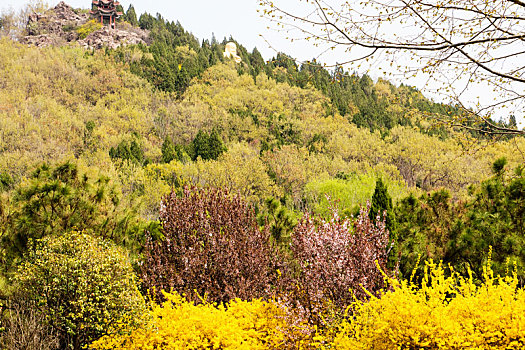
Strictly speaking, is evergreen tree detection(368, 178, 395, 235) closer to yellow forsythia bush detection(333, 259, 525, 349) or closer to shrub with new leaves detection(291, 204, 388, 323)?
shrub with new leaves detection(291, 204, 388, 323)

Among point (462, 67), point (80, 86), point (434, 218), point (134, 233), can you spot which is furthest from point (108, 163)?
point (462, 67)

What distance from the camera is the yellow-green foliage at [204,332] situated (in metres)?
4.06

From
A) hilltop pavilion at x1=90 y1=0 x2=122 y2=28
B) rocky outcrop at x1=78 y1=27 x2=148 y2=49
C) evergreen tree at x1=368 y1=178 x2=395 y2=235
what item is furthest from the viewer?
hilltop pavilion at x1=90 y1=0 x2=122 y2=28

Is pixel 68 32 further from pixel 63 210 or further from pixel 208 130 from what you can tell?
pixel 63 210

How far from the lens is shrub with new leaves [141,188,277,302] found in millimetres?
5203

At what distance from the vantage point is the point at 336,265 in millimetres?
4309

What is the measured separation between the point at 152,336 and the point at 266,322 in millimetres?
1338

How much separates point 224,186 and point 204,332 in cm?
367

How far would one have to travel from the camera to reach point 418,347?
11.1 ft

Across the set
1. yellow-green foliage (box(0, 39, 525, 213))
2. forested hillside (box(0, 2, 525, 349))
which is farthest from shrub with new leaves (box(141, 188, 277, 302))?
yellow-green foliage (box(0, 39, 525, 213))

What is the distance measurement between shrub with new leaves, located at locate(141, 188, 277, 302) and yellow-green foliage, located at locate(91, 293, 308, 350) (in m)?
0.49

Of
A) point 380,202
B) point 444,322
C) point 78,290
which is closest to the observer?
point 444,322

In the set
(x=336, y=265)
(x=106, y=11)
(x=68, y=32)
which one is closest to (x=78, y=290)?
(x=336, y=265)

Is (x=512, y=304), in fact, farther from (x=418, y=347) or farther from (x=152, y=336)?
(x=152, y=336)
